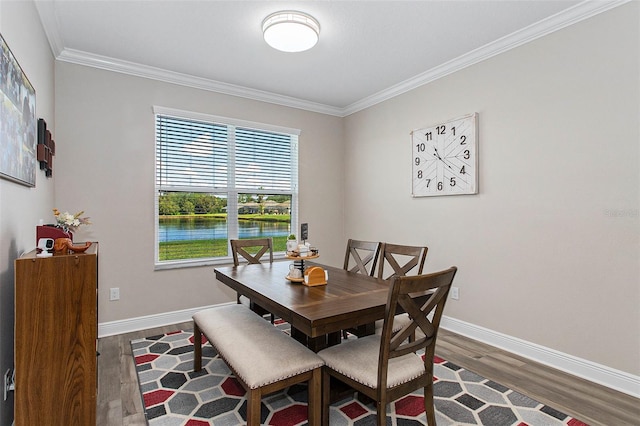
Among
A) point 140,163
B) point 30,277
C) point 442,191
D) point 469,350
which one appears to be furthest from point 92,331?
point 442,191

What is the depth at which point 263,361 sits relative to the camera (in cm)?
173

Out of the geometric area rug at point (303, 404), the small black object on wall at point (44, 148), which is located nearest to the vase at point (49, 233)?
the small black object on wall at point (44, 148)

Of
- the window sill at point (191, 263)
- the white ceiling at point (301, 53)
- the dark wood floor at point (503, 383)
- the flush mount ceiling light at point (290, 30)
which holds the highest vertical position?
the white ceiling at point (301, 53)

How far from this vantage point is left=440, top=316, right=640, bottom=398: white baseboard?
2.29m

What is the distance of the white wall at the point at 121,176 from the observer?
10.5ft

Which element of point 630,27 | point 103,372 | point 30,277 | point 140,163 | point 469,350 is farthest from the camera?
point 140,163

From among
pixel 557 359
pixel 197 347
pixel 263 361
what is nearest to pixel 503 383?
pixel 557 359

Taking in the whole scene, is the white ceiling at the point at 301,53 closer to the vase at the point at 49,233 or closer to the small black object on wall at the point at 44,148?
the small black object on wall at the point at 44,148

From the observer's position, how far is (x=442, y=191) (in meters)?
3.52

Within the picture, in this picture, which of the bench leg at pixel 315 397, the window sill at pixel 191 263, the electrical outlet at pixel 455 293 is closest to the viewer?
the bench leg at pixel 315 397

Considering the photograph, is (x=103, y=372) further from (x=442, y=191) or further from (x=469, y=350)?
(x=442, y=191)

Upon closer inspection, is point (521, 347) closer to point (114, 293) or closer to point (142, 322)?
point (142, 322)

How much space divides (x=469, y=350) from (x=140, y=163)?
3.65 meters

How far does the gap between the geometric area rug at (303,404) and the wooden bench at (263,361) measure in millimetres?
377
